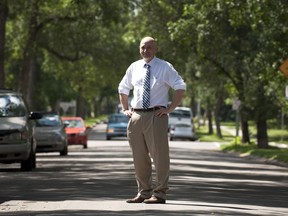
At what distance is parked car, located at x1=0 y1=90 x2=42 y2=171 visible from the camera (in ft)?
75.7

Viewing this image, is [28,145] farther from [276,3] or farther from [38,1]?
[38,1]

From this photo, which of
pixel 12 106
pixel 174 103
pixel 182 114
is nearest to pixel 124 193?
pixel 174 103

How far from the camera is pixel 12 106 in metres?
24.1

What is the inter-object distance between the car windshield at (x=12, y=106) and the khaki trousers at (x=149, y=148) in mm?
10791

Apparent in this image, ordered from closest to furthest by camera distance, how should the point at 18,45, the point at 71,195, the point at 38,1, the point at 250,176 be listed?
the point at 71,195 < the point at 250,176 < the point at 38,1 < the point at 18,45

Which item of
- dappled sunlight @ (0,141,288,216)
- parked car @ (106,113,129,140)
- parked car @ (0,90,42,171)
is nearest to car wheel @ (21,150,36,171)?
parked car @ (0,90,42,171)

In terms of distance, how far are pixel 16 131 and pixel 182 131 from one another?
4507 cm

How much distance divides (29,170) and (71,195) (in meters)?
8.96

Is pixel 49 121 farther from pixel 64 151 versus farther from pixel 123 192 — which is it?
pixel 123 192

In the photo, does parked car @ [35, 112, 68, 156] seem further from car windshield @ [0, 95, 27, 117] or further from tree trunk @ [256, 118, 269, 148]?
tree trunk @ [256, 118, 269, 148]

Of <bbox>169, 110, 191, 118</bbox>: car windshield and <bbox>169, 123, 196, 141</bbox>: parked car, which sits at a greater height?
<bbox>169, 110, 191, 118</bbox>: car windshield

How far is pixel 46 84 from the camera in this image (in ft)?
231

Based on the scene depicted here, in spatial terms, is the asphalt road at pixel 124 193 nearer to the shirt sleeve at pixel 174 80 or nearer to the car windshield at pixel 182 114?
the shirt sleeve at pixel 174 80

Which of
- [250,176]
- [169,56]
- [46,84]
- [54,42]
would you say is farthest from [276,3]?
[46,84]
